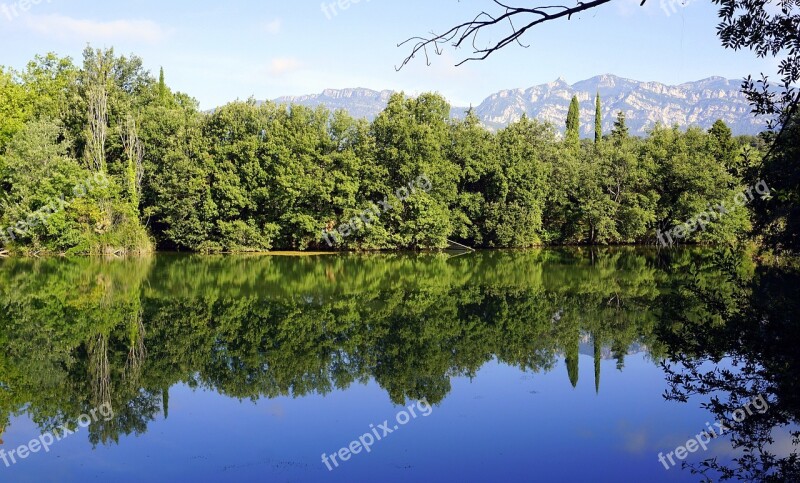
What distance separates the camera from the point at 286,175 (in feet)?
134

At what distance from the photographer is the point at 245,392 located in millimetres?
11945

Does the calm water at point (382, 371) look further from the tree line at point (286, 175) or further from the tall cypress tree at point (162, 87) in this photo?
the tall cypress tree at point (162, 87)

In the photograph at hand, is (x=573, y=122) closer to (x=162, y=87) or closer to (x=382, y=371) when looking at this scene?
(x=162, y=87)

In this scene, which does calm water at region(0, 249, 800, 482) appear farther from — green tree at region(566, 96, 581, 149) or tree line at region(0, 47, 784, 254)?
green tree at region(566, 96, 581, 149)

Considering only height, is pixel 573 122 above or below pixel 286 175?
above

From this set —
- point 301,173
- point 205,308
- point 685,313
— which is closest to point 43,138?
point 301,173

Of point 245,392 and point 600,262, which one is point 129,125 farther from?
point 245,392

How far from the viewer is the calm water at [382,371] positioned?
8.11 m

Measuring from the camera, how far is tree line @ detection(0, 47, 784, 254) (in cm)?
3766

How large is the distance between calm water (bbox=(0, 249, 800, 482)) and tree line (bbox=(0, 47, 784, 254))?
43.6 feet

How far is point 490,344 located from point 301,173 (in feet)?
90.1

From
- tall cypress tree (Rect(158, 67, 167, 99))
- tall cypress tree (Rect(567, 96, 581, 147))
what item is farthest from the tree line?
tall cypress tree (Rect(567, 96, 581, 147))

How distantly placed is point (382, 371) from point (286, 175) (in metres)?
29.3

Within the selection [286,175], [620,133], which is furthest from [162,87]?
[620,133]
